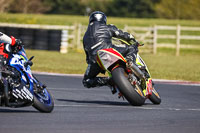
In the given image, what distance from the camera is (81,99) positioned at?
1088 cm

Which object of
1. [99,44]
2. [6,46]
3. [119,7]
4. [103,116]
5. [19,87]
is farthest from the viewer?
[119,7]

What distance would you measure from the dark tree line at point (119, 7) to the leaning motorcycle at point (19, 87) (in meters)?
75.1

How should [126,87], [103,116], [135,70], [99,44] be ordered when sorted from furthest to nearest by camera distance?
1. [99,44]
2. [135,70]
3. [126,87]
4. [103,116]

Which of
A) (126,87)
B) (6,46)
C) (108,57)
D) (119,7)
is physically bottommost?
(126,87)

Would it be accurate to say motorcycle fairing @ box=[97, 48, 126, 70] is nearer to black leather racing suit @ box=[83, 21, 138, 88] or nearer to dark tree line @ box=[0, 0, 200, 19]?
black leather racing suit @ box=[83, 21, 138, 88]

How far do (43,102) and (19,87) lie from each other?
0.56m

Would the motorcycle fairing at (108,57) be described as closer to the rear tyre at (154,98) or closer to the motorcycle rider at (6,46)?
the rear tyre at (154,98)

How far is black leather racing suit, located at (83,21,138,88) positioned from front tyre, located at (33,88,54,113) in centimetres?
154

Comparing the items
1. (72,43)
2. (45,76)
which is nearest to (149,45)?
(72,43)

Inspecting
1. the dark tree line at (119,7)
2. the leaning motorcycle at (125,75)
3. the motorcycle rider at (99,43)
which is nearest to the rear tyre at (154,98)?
the leaning motorcycle at (125,75)

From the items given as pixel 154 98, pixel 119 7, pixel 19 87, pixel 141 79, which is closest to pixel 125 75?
pixel 141 79

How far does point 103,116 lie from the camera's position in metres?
8.23

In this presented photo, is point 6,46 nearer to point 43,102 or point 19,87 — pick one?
point 19,87

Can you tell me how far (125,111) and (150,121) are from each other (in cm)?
117
